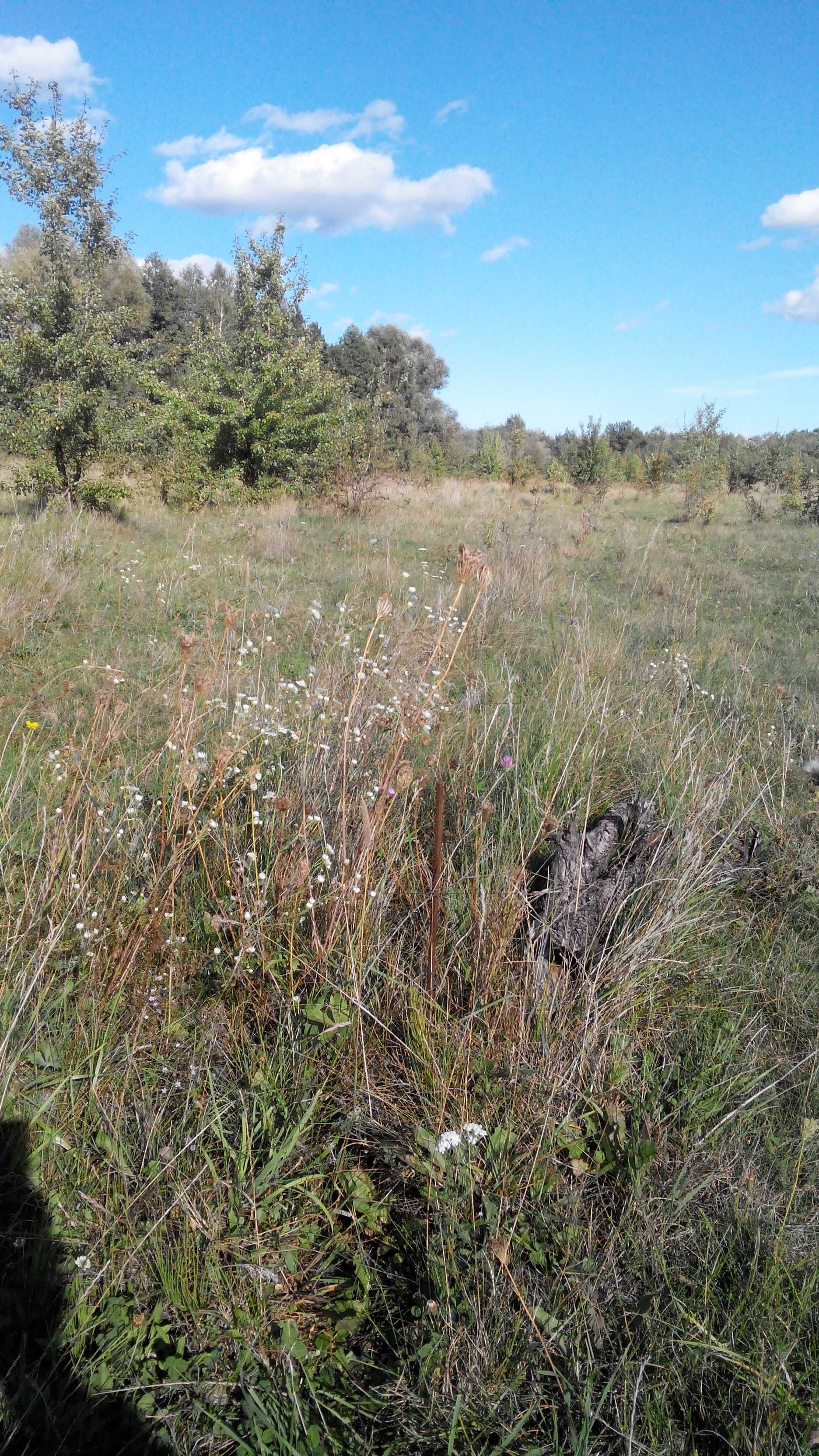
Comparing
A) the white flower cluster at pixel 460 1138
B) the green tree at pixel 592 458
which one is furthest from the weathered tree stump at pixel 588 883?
the green tree at pixel 592 458

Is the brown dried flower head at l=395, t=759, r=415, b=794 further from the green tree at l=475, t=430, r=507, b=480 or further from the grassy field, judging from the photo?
the green tree at l=475, t=430, r=507, b=480

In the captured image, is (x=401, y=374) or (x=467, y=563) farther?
(x=401, y=374)

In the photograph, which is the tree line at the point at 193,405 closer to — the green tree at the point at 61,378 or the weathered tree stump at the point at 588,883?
the green tree at the point at 61,378

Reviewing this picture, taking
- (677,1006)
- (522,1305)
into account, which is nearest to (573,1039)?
(677,1006)

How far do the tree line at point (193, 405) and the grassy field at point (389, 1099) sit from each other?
7.38 m

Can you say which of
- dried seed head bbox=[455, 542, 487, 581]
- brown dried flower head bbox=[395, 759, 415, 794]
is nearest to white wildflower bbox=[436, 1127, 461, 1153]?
brown dried flower head bbox=[395, 759, 415, 794]

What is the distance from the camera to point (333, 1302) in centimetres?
150

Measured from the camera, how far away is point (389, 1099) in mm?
1783

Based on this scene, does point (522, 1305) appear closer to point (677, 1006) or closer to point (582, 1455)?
point (582, 1455)

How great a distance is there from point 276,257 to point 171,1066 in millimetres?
20614

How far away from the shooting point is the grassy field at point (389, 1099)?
1313mm

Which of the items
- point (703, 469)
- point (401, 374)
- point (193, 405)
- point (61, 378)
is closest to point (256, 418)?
point (193, 405)

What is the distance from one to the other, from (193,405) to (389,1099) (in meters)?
13.4

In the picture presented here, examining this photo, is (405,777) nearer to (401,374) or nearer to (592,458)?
(592,458)
